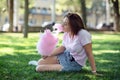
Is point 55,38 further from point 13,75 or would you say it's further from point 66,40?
point 13,75

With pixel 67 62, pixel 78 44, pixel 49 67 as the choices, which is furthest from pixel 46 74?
pixel 78 44

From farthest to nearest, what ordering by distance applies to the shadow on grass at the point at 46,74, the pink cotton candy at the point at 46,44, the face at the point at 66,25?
the pink cotton candy at the point at 46,44, the face at the point at 66,25, the shadow on grass at the point at 46,74

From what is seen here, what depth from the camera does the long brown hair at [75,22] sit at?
5973mm

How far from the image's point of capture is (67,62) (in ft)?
20.6

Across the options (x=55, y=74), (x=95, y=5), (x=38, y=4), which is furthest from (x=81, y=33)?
(x=38, y=4)

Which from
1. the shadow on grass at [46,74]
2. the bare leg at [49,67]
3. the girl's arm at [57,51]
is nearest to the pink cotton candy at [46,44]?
the girl's arm at [57,51]

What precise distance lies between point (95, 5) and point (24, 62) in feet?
202

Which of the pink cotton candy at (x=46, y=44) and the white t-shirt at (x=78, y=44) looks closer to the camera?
the white t-shirt at (x=78, y=44)

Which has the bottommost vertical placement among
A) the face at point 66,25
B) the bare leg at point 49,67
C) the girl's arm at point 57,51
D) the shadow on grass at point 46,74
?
the shadow on grass at point 46,74

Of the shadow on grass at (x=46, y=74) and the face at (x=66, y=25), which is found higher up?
the face at (x=66, y=25)

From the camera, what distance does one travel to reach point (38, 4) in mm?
75500

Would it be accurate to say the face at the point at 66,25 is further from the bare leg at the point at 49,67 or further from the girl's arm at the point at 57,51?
the bare leg at the point at 49,67

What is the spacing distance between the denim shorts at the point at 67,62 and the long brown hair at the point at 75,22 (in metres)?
A: 0.46

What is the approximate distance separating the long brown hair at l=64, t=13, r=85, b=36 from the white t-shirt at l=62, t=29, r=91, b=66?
2.7 inches
